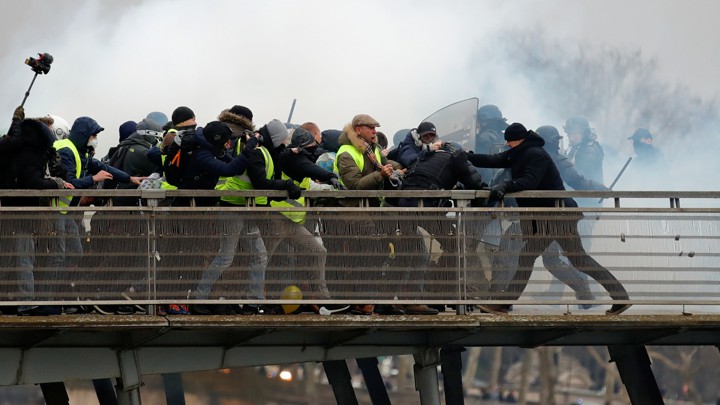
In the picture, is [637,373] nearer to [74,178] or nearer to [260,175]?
[260,175]

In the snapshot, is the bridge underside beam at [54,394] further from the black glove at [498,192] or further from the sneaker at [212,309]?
the black glove at [498,192]

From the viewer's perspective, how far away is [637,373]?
66.8 feet

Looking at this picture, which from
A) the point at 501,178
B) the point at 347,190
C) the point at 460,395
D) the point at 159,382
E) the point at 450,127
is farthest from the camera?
the point at 159,382

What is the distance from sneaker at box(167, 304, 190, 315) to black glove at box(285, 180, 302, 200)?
1.47 metres

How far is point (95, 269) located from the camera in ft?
55.4

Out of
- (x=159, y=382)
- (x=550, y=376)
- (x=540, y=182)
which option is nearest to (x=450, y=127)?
(x=540, y=182)

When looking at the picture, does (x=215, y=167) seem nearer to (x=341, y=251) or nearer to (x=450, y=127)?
(x=341, y=251)

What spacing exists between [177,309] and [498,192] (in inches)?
131

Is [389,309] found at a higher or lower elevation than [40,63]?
lower

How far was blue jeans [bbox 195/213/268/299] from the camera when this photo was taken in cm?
1712

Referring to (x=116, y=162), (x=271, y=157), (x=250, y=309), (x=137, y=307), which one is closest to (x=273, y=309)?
(x=250, y=309)

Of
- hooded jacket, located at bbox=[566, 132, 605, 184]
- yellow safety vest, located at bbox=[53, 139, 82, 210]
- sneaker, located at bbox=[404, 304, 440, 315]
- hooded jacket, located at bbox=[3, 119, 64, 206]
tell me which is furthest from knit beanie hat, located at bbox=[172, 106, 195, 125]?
hooded jacket, located at bbox=[566, 132, 605, 184]

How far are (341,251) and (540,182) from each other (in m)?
2.34

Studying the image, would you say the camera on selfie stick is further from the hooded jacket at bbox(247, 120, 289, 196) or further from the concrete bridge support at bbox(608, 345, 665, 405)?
the concrete bridge support at bbox(608, 345, 665, 405)
